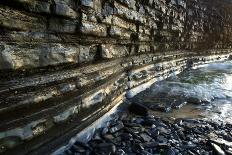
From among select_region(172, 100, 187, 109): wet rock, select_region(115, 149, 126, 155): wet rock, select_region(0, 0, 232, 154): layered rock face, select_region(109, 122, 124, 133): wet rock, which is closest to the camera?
select_region(0, 0, 232, 154): layered rock face

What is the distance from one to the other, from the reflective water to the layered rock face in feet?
2.14

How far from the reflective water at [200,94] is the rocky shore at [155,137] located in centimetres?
37

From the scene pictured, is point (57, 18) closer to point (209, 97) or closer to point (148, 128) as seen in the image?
point (148, 128)

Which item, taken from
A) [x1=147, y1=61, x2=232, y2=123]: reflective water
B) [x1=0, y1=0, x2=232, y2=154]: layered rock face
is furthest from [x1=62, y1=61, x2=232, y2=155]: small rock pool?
[x1=0, y1=0, x2=232, y2=154]: layered rock face

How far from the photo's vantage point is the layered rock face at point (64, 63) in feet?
6.30

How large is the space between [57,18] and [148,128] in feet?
5.17

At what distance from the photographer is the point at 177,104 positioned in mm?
4328

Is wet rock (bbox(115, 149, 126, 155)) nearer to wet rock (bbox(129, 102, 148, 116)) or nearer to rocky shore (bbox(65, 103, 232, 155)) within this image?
rocky shore (bbox(65, 103, 232, 155))

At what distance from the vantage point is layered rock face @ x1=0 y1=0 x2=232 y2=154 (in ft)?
6.30

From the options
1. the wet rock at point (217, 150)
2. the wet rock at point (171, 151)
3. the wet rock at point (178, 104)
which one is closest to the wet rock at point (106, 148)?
the wet rock at point (171, 151)

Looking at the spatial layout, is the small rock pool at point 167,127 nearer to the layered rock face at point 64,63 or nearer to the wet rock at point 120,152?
the wet rock at point 120,152

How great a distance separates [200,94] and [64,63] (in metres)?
3.24

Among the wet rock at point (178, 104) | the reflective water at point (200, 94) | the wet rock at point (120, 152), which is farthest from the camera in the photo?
the wet rock at point (178, 104)

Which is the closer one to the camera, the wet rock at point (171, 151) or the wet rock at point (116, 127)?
the wet rock at point (171, 151)
